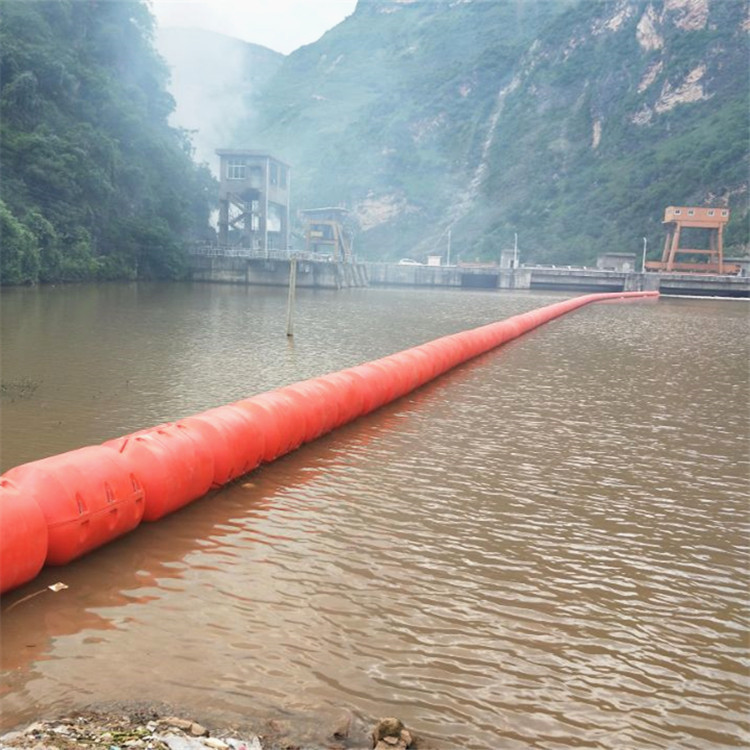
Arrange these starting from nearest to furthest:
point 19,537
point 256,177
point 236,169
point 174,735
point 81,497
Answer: point 174,735 → point 19,537 → point 81,497 → point 256,177 → point 236,169

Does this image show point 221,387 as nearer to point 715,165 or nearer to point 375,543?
point 375,543

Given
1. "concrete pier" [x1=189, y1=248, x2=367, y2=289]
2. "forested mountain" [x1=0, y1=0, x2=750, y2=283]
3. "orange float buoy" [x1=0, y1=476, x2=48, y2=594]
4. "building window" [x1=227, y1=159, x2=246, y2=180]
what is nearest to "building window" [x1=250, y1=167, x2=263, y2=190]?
"building window" [x1=227, y1=159, x2=246, y2=180]

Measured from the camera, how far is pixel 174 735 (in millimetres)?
4102

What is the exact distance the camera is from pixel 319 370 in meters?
16.6

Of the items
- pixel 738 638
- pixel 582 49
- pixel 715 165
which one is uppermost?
pixel 582 49

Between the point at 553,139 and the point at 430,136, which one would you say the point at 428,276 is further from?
the point at 430,136

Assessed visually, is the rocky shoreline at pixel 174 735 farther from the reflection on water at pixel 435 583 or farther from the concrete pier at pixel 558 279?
the concrete pier at pixel 558 279

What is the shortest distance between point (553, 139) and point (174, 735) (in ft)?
448

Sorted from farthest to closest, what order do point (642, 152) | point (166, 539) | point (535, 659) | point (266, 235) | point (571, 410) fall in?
1. point (642, 152)
2. point (266, 235)
3. point (571, 410)
4. point (166, 539)
5. point (535, 659)

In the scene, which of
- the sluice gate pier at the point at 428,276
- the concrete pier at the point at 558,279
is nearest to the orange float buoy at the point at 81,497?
the sluice gate pier at the point at 428,276

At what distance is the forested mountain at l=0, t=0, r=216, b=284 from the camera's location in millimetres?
47562

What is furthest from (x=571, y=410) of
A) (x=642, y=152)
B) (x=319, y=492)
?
(x=642, y=152)

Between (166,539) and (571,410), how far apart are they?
8.54 m

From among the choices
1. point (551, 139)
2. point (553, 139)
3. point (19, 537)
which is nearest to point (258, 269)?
point (19, 537)
